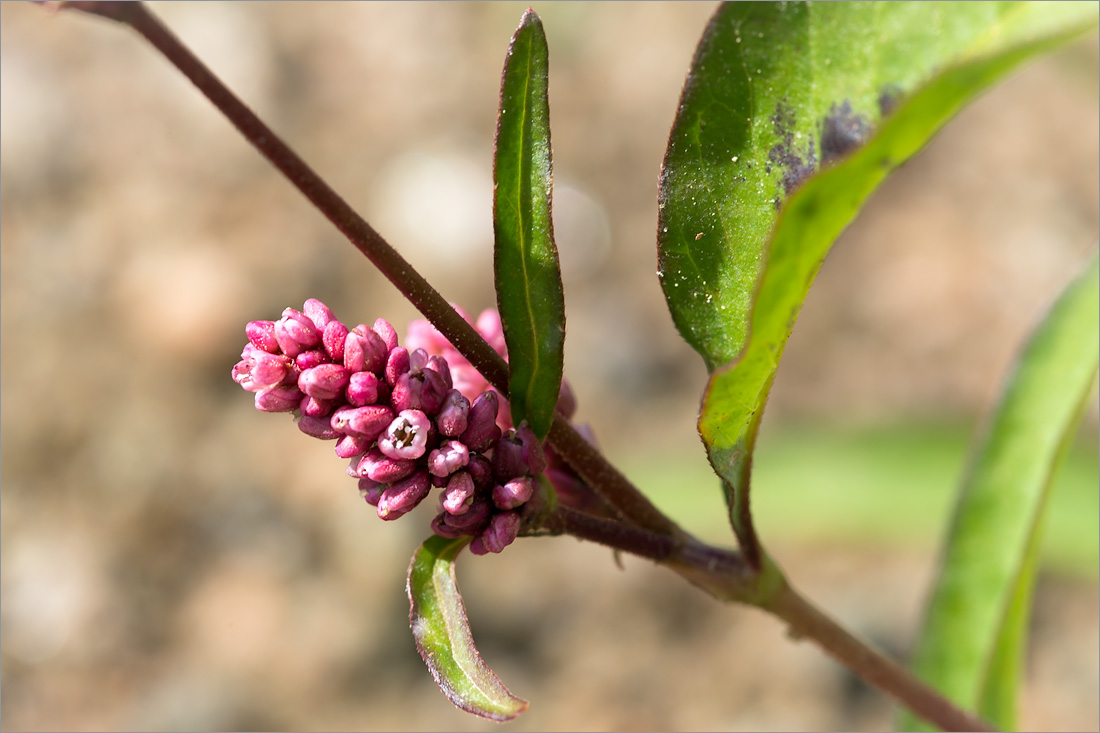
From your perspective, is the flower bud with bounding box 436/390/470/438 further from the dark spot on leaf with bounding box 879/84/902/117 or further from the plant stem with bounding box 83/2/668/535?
the dark spot on leaf with bounding box 879/84/902/117

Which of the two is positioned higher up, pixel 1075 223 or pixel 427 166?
pixel 427 166

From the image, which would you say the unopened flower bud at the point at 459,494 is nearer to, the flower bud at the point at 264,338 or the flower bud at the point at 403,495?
the flower bud at the point at 403,495

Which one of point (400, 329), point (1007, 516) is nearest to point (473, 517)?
point (1007, 516)

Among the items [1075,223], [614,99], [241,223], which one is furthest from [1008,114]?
[241,223]

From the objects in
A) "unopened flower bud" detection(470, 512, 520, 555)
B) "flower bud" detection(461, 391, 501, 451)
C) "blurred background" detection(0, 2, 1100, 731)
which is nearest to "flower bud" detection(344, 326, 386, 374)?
"flower bud" detection(461, 391, 501, 451)

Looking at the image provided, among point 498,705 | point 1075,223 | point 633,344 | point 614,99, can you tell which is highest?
point 614,99

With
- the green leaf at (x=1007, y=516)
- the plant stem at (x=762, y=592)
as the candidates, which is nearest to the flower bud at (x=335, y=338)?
the plant stem at (x=762, y=592)

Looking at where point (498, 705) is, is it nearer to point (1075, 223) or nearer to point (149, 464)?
point (149, 464)
